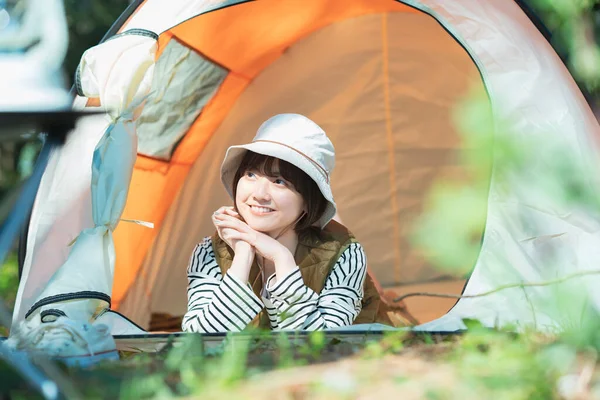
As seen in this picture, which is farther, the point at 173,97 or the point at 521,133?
the point at 173,97

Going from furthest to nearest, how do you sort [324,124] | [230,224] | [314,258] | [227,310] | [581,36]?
[581,36] < [324,124] < [314,258] < [230,224] < [227,310]

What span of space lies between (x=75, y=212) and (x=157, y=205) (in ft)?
2.01

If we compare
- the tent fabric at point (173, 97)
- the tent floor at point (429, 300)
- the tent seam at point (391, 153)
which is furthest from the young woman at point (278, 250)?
the tent seam at point (391, 153)

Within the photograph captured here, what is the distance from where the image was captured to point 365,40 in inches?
115

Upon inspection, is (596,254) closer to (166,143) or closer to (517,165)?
(517,165)

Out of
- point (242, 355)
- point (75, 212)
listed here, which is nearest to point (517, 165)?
point (242, 355)

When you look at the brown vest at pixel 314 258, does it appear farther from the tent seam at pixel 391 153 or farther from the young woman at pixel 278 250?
the tent seam at pixel 391 153

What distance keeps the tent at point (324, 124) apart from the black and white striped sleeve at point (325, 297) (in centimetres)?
23

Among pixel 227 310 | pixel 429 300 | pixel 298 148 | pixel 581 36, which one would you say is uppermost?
pixel 581 36

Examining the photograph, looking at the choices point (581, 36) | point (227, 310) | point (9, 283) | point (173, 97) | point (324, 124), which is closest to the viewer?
point (227, 310)

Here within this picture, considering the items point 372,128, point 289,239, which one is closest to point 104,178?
point 289,239

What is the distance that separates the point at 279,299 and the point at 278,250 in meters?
0.11

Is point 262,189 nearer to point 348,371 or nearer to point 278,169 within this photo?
point 278,169

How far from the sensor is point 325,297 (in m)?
1.93
